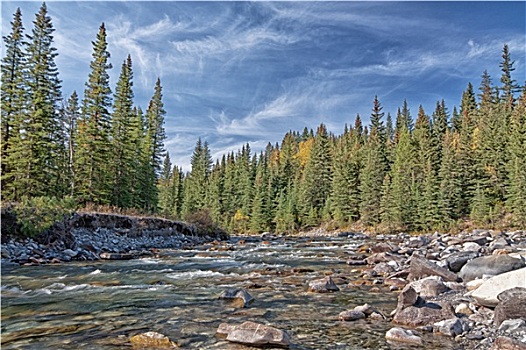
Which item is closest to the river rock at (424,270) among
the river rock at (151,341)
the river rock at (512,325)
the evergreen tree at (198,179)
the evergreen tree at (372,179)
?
the river rock at (512,325)

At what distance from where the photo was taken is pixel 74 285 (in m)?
10.0

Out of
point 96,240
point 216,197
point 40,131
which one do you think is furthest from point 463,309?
point 216,197

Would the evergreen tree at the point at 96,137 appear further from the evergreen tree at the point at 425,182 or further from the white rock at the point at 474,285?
the evergreen tree at the point at 425,182

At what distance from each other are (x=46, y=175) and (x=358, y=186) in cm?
4532

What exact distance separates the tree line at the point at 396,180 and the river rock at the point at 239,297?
3120 cm

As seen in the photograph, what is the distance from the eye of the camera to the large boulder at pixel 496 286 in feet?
23.3

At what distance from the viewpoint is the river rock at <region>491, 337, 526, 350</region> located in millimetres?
4844

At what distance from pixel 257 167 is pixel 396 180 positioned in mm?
43609

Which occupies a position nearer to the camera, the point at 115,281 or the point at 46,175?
the point at 115,281

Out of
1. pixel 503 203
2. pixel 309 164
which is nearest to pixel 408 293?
pixel 503 203

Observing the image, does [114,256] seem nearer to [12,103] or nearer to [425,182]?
[12,103]

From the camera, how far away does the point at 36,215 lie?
15844mm

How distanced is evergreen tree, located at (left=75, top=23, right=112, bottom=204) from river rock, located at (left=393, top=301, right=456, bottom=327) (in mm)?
27442

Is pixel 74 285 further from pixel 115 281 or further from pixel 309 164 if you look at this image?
pixel 309 164
